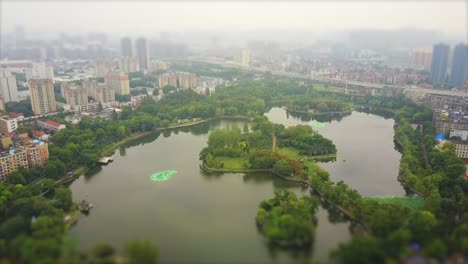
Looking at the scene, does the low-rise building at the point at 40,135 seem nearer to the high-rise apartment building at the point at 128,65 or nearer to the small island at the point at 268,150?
the small island at the point at 268,150

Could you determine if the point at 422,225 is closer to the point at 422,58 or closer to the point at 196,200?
the point at 196,200

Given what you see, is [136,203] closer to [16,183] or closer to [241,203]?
[241,203]

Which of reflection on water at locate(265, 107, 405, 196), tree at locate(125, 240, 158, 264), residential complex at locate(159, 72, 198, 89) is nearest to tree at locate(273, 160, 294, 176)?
reflection on water at locate(265, 107, 405, 196)

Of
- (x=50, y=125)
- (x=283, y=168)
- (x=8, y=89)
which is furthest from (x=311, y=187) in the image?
(x=8, y=89)

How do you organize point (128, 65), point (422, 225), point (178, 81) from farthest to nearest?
point (128, 65) → point (178, 81) → point (422, 225)

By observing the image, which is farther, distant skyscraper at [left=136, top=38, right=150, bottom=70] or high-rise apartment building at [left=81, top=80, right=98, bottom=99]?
distant skyscraper at [left=136, top=38, right=150, bottom=70]

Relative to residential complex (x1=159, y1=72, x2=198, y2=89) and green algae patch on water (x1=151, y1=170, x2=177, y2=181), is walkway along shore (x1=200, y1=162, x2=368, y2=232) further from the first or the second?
residential complex (x1=159, y1=72, x2=198, y2=89)
